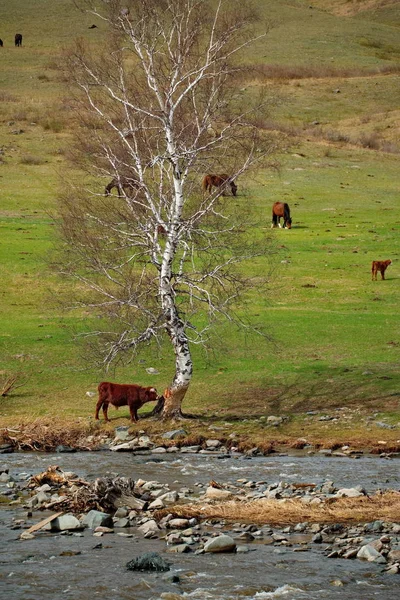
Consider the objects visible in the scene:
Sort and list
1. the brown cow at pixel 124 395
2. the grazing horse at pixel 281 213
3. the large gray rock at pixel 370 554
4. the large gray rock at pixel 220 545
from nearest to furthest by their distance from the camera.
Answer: the large gray rock at pixel 370 554 < the large gray rock at pixel 220 545 < the brown cow at pixel 124 395 < the grazing horse at pixel 281 213

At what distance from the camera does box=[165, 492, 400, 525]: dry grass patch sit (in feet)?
52.3

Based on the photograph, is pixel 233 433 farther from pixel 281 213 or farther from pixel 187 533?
pixel 281 213

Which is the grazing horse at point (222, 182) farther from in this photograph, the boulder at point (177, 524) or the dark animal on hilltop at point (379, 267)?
the dark animal on hilltop at point (379, 267)

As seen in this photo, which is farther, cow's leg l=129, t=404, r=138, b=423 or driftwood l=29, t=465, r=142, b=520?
cow's leg l=129, t=404, r=138, b=423

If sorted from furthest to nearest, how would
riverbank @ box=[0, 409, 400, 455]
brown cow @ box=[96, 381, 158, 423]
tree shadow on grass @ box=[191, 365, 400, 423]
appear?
tree shadow on grass @ box=[191, 365, 400, 423], brown cow @ box=[96, 381, 158, 423], riverbank @ box=[0, 409, 400, 455]

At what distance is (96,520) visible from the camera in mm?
15992

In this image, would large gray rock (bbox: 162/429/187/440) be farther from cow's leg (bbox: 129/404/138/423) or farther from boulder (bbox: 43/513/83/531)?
boulder (bbox: 43/513/83/531)

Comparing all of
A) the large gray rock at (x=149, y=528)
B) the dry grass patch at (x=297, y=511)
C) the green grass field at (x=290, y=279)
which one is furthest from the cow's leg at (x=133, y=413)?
the large gray rock at (x=149, y=528)

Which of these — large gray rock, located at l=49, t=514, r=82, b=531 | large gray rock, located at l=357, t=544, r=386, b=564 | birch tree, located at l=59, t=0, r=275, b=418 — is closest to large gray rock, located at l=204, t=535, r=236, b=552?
large gray rock, located at l=357, t=544, r=386, b=564

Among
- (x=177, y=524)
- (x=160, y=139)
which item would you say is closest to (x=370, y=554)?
(x=177, y=524)

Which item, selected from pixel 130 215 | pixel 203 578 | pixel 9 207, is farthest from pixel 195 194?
pixel 9 207

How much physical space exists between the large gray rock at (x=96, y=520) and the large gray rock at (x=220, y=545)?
202 cm

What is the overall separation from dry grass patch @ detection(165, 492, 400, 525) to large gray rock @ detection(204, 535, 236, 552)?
148 cm

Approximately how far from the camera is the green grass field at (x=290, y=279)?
82.6 feet
